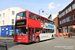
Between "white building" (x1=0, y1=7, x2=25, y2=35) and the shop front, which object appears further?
"white building" (x1=0, y1=7, x2=25, y2=35)

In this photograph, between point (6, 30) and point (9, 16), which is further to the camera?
point (9, 16)

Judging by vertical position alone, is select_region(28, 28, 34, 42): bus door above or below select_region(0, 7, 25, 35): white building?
below

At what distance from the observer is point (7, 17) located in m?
32.7

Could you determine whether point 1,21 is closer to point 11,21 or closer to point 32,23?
point 11,21

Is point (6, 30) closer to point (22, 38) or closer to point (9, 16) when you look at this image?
point (9, 16)

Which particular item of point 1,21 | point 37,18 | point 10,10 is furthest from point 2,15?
point 37,18

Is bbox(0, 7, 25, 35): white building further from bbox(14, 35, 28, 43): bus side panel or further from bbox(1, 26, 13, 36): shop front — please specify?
bbox(14, 35, 28, 43): bus side panel

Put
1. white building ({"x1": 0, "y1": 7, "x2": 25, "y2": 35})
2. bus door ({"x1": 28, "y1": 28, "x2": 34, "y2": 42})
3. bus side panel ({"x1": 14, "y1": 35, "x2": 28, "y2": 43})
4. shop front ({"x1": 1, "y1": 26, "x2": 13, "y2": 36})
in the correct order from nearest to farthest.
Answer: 1. bus side panel ({"x1": 14, "y1": 35, "x2": 28, "y2": 43})
2. bus door ({"x1": 28, "y1": 28, "x2": 34, "y2": 42})
3. shop front ({"x1": 1, "y1": 26, "x2": 13, "y2": 36})
4. white building ({"x1": 0, "y1": 7, "x2": 25, "y2": 35})

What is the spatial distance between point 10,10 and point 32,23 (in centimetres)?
2239

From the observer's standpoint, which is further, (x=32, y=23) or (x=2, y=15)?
(x=2, y=15)

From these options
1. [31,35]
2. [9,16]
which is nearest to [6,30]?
[9,16]

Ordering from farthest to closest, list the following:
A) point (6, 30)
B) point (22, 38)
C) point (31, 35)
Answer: point (6, 30) < point (31, 35) < point (22, 38)

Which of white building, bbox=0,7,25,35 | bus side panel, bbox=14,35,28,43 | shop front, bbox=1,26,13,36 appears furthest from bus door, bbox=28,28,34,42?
white building, bbox=0,7,25,35

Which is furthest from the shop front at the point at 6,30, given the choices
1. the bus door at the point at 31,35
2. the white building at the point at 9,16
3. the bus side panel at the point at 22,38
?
the bus door at the point at 31,35
